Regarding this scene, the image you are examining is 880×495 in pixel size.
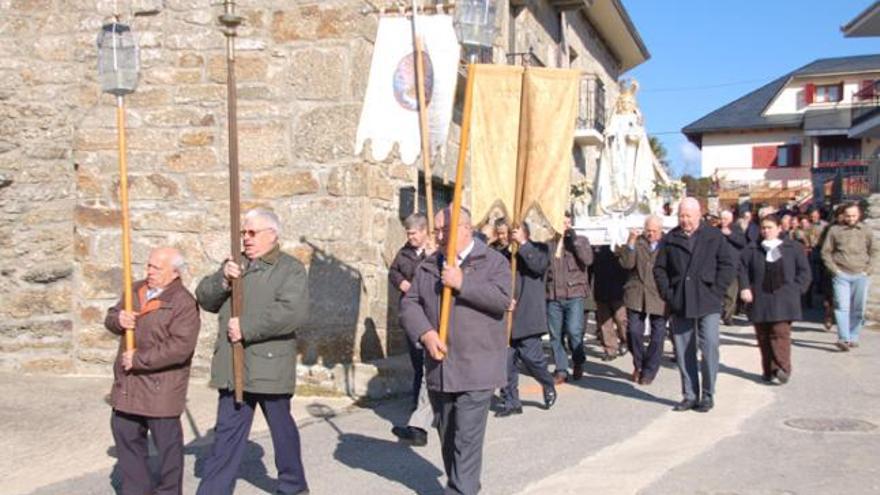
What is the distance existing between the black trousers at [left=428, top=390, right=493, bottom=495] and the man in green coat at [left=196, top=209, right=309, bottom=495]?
0.96 meters

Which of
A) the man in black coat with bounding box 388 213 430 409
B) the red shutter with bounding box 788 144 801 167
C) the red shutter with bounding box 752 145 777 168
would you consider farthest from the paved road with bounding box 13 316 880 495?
the red shutter with bounding box 752 145 777 168

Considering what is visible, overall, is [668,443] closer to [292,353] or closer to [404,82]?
[292,353]

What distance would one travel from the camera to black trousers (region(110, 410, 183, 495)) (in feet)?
16.1

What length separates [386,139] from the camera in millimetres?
7734

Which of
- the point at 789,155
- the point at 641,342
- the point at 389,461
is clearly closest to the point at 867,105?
the point at 789,155

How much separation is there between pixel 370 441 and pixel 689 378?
2.95 metres

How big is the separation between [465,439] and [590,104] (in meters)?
16.6

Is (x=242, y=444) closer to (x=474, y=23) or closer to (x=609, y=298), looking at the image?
(x=474, y=23)

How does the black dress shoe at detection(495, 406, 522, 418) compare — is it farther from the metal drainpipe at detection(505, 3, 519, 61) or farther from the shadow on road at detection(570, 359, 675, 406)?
the metal drainpipe at detection(505, 3, 519, 61)

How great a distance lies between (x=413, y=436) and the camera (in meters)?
6.70

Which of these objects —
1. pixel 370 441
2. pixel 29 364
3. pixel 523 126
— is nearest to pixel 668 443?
pixel 370 441

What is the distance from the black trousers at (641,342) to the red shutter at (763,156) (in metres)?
46.3

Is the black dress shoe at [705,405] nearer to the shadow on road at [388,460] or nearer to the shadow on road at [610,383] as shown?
the shadow on road at [610,383]

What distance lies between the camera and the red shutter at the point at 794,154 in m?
51.7
